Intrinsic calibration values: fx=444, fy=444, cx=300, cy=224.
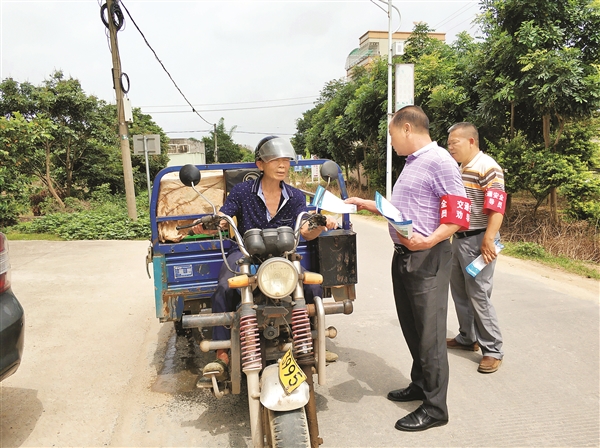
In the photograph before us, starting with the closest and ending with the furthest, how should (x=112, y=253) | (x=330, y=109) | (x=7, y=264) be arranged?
(x=7, y=264) → (x=112, y=253) → (x=330, y=109)

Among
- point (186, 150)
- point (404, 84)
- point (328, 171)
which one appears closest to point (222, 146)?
point (186, 150)

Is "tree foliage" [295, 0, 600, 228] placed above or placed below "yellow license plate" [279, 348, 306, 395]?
above

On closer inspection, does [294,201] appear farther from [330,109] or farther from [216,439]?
[330,109]

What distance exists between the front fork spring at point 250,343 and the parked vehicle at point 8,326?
52.7 inches

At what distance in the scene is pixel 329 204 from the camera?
7.69ft

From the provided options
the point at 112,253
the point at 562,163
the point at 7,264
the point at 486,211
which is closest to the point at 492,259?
the point at 486,211

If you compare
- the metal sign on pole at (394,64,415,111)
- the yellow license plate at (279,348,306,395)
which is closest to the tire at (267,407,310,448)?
the yellow license plate at (279,348,306,395)

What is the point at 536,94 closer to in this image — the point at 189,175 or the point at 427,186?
the point at 427,186

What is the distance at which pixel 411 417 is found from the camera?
9.19 ft

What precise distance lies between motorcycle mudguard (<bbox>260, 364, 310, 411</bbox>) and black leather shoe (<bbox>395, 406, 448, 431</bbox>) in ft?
3.03

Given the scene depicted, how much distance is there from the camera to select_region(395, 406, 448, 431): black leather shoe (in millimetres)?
2754

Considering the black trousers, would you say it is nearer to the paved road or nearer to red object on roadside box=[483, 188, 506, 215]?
the paved road

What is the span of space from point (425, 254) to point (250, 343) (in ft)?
3.92

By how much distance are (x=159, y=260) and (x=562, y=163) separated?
725 cm
